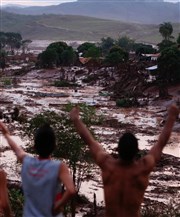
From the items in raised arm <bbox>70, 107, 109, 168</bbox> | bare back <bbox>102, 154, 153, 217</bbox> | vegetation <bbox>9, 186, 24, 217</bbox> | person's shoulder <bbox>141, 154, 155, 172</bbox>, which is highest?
raised arm <bbox>70, 107, 109, 168</bbox>

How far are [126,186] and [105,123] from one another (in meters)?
26.4

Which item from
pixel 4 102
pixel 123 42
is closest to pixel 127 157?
pixel 4 102

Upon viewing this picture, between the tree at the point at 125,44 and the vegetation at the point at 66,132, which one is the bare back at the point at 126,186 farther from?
the tree at the point at 125,44

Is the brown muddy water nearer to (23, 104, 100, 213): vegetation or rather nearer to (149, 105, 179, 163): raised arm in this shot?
(23, 104, 100, 213): vegetation

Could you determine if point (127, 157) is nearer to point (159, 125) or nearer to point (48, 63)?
point (159, 125)

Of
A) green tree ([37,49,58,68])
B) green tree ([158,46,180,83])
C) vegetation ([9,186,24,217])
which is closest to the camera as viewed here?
vegetation ([9,186,24,217])

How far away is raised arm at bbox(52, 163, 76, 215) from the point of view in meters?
3.69

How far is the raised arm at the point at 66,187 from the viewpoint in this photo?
3.69 metres

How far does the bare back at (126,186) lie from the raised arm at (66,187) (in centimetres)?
34

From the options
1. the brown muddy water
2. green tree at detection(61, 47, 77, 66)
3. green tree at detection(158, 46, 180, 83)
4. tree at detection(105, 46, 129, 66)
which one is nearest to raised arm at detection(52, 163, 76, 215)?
the brown muddy water

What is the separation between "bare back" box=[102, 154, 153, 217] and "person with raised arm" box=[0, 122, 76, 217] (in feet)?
1.15

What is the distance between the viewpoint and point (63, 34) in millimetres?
184125

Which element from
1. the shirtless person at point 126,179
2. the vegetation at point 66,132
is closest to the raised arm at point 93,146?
the shirtless person at point 126,179

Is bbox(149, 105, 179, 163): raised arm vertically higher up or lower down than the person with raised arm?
higher up
